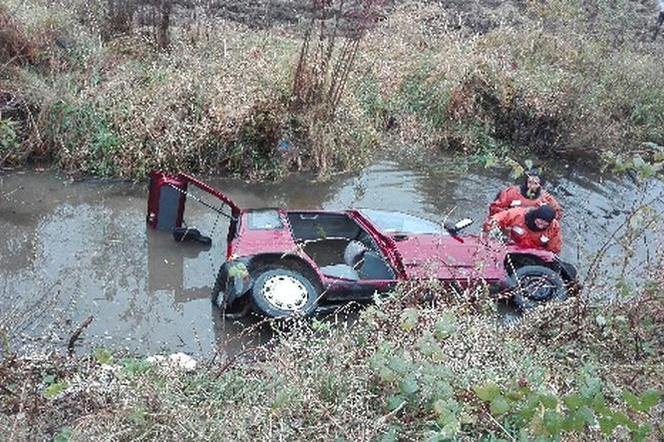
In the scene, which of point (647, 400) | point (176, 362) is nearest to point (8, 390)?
point (176, 362)

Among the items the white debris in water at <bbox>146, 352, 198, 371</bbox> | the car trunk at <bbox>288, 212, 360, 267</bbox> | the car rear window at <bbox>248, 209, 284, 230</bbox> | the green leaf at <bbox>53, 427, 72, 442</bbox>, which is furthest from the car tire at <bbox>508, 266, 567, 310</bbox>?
the green leaf at <bbox>53, 427, 72, 442</bbox>

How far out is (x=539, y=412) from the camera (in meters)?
3.75

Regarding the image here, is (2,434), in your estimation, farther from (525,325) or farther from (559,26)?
(559,26)

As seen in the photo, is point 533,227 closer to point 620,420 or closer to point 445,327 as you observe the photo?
point 445,327

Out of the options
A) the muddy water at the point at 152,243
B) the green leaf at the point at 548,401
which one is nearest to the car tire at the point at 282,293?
the muddy water at the point at 152,243

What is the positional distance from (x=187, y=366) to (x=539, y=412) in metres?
2.90

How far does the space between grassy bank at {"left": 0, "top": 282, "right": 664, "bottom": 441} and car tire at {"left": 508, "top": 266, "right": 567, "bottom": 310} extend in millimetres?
1887

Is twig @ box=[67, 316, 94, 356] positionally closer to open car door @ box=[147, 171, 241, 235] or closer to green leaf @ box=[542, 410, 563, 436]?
open car door @ box=[147, 171, 241, 235]

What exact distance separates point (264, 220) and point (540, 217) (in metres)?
3.25

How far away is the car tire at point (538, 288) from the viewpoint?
8.11 metres

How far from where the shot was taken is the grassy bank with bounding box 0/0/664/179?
11.2 metres

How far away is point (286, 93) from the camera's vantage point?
39.8 feet

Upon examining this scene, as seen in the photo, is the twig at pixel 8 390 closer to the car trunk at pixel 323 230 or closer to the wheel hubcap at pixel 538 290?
the car trunk at pixel 323 230

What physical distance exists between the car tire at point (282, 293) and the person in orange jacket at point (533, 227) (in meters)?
2.60
